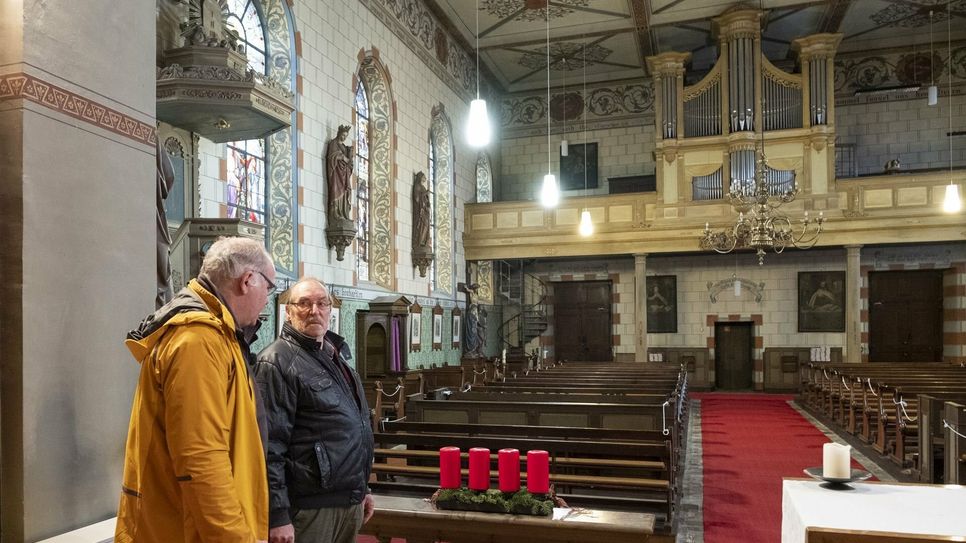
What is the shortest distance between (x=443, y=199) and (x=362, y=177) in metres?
3.42

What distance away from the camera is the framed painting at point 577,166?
18031 millimetres

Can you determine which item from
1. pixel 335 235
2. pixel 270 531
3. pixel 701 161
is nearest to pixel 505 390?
pixel 335 235

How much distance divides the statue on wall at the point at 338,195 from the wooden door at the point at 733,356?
1074 cm

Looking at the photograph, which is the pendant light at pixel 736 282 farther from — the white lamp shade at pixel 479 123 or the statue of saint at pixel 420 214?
the white lamp shade at pixel 479 123

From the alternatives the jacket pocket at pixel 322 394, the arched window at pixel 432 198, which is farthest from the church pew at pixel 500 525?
the arched window at pixel 432 198

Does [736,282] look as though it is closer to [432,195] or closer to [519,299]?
[519,299]

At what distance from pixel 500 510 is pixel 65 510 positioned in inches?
68.5

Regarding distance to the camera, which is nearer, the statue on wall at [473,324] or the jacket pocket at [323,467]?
the jacket pocket at [323,467]

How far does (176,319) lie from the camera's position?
182cm

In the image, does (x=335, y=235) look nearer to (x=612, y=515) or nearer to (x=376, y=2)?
(x=376, y=2)

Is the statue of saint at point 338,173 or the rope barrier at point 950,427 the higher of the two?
the statue of saint at point 338,173

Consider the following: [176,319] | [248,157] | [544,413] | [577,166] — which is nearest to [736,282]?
[577,166]

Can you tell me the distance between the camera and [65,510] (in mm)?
2709

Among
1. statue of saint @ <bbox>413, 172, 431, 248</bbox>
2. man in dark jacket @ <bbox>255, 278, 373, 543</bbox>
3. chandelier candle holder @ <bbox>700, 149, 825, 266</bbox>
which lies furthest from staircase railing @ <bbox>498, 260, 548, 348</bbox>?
man in dark jacket @ <bbox>255, 278, 373, 543</bbox>
